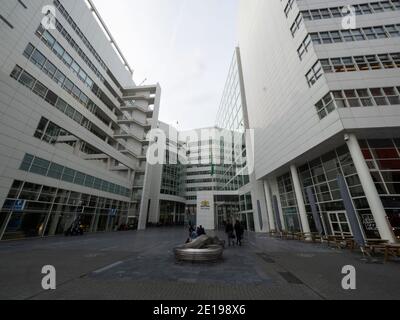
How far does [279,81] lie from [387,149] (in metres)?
12.5

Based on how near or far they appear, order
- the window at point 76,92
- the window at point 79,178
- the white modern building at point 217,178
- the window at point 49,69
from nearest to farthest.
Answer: the window at point 49,69, the window at point 79,178, the window at point 76,92, the white modern building at point 217,178

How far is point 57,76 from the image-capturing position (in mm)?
19938

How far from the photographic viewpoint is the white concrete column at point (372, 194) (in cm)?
1086

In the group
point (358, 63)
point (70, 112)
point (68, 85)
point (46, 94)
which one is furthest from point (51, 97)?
point (358, 63)

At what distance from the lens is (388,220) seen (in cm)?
1132

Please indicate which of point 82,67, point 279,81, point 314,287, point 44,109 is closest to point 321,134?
point 279,81

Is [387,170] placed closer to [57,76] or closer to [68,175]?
[68,175]

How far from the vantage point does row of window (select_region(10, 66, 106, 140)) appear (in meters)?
15.7

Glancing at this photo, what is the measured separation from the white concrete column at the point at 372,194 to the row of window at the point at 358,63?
6405 millimetres

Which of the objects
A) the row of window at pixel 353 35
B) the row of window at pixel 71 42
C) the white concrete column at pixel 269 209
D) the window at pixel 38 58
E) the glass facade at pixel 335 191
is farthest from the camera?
the white concrete column at pixel 269 209

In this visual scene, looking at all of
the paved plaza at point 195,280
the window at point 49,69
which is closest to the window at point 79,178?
the window at point 49,69

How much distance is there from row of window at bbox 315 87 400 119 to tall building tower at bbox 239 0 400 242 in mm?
63

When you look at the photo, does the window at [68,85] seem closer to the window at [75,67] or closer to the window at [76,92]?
the window at [76,92]

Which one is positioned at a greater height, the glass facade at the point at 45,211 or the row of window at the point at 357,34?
the row of window at the point at 357,34
